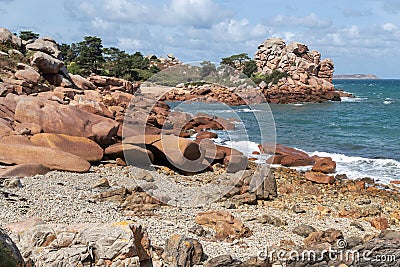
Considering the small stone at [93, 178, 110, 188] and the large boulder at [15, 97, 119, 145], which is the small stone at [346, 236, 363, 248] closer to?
the small stone at [93, 178, 110, 188]

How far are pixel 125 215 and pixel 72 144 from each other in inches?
→ 225

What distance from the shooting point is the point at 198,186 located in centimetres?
1584

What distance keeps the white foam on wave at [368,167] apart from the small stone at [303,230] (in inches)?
374

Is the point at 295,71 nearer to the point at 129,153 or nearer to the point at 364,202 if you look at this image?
the point at 364,202

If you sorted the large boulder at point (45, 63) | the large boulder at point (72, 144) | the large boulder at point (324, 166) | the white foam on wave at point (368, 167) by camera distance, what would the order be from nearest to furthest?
the large boulder at point (72, 144), the white foam on wave at point (368, 167), the large boulder at point (324, 166), the large boulder at point (45, 63)

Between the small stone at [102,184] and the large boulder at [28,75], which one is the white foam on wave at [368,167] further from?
the large boulder at [28,75]

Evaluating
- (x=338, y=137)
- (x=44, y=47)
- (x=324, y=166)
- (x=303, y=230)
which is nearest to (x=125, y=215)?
(x=303, y=230)

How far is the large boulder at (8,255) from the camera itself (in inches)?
188

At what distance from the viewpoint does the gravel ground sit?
9.75m

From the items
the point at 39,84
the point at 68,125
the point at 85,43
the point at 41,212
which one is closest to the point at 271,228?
the point at 41,212

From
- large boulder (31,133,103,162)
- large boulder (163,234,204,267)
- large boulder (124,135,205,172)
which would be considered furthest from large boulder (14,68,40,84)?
large boulder (163,234,204,267)

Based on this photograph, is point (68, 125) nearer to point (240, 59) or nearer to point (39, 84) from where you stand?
point (39, 84)

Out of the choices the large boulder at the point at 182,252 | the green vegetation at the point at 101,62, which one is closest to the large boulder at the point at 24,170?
the large boulder at the point at 182,252

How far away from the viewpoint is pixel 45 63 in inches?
1176
